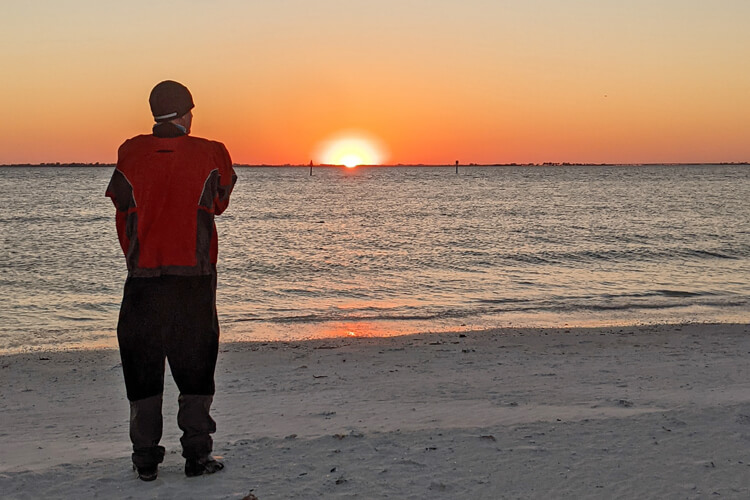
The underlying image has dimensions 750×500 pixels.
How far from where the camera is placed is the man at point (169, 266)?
3.97 meters

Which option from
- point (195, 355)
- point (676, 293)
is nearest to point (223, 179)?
point (195, 355)

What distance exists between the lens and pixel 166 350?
416 centimetres

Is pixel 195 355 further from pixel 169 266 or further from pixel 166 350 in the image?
pixel 169 266

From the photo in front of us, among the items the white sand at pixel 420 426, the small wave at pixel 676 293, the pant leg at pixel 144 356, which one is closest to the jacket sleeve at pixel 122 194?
the pant leg at pixel 144 356

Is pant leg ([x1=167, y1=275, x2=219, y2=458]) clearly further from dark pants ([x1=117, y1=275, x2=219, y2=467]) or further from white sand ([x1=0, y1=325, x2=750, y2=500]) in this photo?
white sand ([x1=0, y1=325, x2=750, y2=500])

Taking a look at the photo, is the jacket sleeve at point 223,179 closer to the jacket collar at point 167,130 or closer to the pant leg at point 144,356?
the jacket collar at point 167,130

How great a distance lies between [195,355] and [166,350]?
0.17 meters

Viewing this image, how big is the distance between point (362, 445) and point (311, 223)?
37350 mm

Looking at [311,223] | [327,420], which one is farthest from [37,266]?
[311,223]

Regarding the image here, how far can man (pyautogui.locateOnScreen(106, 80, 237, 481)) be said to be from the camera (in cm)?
397

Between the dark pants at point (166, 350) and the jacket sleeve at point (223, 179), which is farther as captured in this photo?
the jacket sleeve at point (223, 179)

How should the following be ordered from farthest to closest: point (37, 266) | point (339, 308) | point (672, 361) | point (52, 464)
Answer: point (37, 266) < point (339, 308) < point (672, 361) < point (52, 464)

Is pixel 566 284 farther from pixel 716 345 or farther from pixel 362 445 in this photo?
pixel 362 445

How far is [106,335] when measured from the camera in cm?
1143
